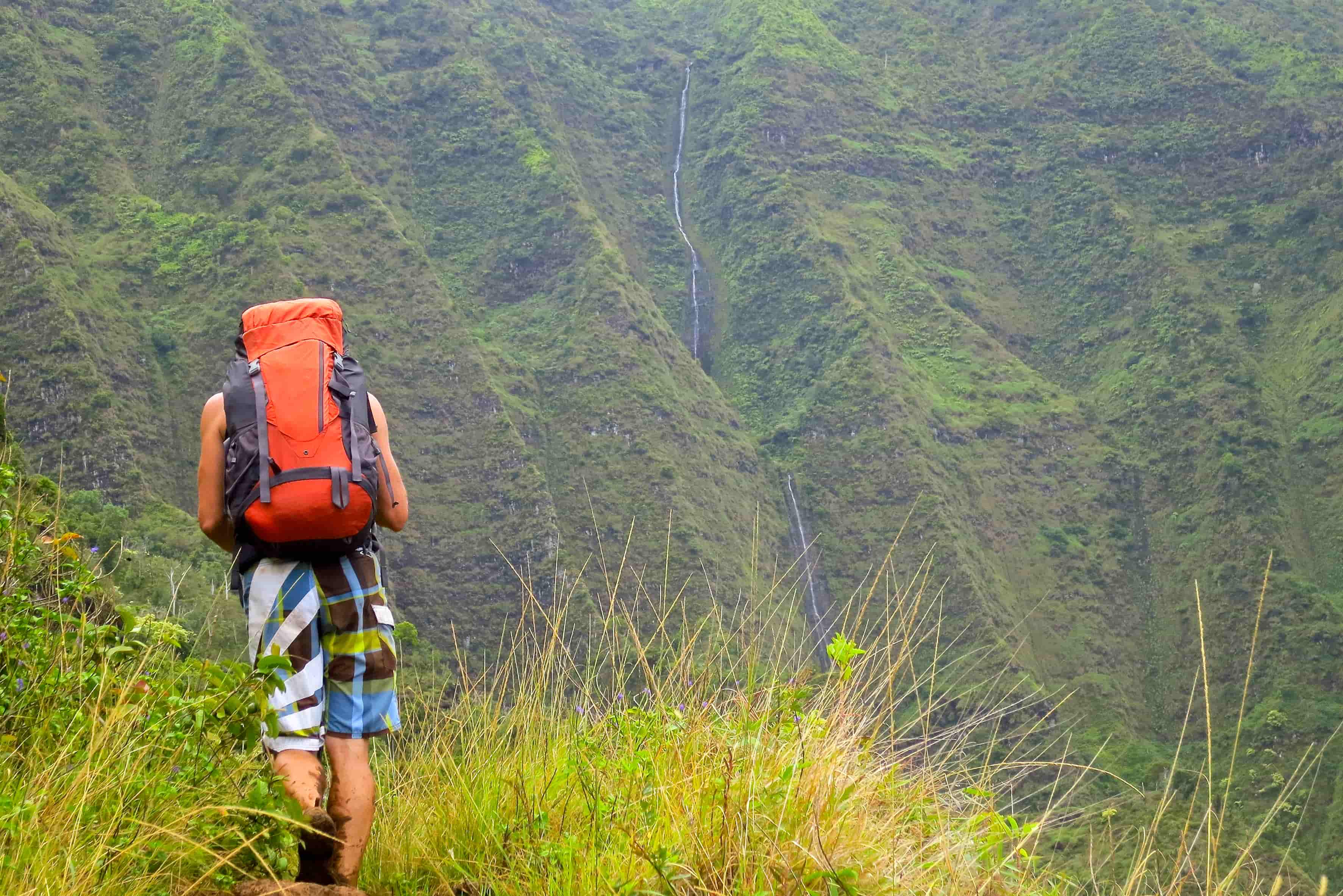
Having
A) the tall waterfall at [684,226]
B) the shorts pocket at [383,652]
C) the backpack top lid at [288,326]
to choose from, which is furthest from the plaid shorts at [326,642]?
the tall waterfall at [684,226]

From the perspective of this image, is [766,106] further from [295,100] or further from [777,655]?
[777,655]

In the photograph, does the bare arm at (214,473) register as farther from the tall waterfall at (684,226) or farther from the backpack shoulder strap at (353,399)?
the tall waterfall at (684,226)

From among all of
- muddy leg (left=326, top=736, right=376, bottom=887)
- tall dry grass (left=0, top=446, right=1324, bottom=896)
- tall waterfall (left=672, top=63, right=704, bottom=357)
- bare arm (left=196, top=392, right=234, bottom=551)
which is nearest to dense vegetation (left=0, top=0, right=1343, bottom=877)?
tall waterfall (left=672, top=63, right=704, bottom=357)

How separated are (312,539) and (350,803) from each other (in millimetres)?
587

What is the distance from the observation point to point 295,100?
7381 centimetres

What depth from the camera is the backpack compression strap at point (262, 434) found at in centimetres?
250

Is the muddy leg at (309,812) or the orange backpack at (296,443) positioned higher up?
the orange backpack at (296,443)

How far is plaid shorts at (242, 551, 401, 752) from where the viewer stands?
102 inches

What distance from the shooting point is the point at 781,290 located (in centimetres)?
8506

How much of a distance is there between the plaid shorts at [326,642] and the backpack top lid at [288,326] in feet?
1.63

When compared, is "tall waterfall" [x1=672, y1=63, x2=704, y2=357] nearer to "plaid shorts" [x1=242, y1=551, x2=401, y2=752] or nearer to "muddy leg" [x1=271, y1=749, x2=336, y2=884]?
"plaid shorts" [x1=242, y1=551, x2=401, y2=752]

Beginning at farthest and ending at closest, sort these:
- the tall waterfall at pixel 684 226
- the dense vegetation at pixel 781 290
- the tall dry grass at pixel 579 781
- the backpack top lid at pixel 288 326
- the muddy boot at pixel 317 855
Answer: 1. the tall waterfall at pixel 684 226
2. the dense vegetation at pixel 781 290
3. the backpack top lid at pixel 288 326
4. the muddy boot at pixel 317 855
5. the tall dry grass at pixel 579 781

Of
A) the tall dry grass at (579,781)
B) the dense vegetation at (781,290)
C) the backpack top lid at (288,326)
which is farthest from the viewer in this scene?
the dense vegetation at (781,290)

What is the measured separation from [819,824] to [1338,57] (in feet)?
372
